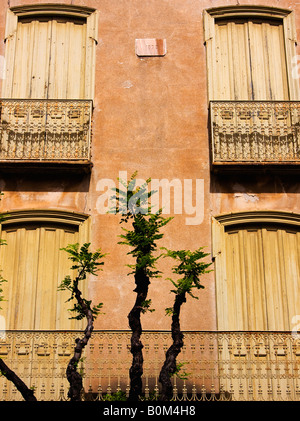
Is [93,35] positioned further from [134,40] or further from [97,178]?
[97,178]

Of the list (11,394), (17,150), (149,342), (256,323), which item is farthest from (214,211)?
(11,394)

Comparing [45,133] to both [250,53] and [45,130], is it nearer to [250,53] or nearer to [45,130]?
[45,130]

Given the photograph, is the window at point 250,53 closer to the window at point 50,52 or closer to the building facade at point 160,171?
the building facade at point 160,171

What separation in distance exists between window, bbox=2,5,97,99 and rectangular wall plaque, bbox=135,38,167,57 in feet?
2.83

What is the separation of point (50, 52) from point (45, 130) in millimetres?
1929

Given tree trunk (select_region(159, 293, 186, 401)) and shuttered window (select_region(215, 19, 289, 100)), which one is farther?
shuttered window (select_region(215, 19, 289, 100))

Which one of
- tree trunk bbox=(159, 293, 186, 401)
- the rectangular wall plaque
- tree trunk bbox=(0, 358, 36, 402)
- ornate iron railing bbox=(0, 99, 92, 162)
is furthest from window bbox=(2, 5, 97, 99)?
tree trunk bbox=(0, 358, 36, 402)

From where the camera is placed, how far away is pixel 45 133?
1158 cm

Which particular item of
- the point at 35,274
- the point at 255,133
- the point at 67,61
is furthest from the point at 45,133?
the point at 255,133

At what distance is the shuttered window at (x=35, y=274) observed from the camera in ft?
35.0

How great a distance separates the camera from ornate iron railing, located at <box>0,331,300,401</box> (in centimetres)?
946

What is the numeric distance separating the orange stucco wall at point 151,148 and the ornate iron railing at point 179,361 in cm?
75

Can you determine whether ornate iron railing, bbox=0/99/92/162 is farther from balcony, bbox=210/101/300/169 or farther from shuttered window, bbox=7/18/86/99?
balcony, bbox=210/101/300/169

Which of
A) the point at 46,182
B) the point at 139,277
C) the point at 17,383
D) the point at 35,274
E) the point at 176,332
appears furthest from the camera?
the point at 46,182
